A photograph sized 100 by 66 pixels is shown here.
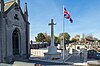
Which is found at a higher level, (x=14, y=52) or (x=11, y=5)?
(x=11, y=5)

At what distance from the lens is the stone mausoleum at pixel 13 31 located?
21473 mm

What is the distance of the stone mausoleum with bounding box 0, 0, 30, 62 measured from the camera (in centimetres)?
2147

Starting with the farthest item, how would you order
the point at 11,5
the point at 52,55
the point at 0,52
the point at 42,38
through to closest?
1. the point at 42,38
2. the point at 52,55
3. the point at 11,5
4. the point at 0,52

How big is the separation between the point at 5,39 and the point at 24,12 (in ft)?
21.3

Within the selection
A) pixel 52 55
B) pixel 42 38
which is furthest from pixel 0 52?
pixel 42 38

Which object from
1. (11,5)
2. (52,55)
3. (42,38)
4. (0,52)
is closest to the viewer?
(0,52)

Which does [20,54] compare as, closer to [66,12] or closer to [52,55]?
[52,55]

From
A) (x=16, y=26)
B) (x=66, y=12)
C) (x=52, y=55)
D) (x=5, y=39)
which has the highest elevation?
(x=66, y=12)

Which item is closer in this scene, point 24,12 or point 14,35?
point 14,35

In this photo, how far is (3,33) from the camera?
21.4m

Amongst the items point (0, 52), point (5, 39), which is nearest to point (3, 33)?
point (5, 39)

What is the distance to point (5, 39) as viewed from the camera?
71.7 feet

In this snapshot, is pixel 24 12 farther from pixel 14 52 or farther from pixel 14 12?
pixel 14 52

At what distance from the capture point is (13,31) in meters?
23.8
